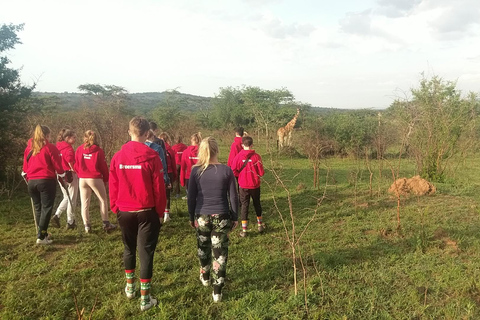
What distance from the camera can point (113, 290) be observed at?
3.43m

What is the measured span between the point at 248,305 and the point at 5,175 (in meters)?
8.41

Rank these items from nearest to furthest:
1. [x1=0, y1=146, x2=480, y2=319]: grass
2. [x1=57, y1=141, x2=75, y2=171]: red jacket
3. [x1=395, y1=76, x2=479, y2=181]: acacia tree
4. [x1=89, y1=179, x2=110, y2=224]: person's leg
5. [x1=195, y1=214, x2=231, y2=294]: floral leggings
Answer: [x1=0, y1=146, x2=480, y2=319]: grass → [x1=195, y1=214, x2=231, y2=294]: floral leggings → [x1=89, y1=179, x2=110, y2=224]: person's leg → [x1=57, y1=141, x2=75, y2=171]: red jacket → [x1=395, y1=76, x2=479, y2=181]: acacia tree

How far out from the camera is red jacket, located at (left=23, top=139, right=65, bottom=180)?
174 inches

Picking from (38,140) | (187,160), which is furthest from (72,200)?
(187,160)

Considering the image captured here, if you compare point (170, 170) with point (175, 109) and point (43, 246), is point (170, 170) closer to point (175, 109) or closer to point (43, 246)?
point (43, 246)

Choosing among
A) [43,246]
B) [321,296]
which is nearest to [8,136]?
[43,246]

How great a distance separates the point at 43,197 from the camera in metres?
4.49

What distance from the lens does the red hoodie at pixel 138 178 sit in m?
2.93

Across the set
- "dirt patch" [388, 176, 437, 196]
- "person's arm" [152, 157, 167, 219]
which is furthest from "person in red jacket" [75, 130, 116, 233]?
"dirt patch" [388, 176, 437, 196]

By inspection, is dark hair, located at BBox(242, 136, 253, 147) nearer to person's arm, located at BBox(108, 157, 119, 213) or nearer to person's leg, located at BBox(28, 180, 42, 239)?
person's arm, located at BBox(108, 157, 119, 213)

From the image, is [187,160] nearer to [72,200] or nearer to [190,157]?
[190,157]

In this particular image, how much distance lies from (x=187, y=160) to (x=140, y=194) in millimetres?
3331

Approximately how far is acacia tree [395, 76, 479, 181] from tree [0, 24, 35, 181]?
451 inches

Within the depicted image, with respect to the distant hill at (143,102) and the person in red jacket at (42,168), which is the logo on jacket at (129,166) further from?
the distant hill at (143,102)
